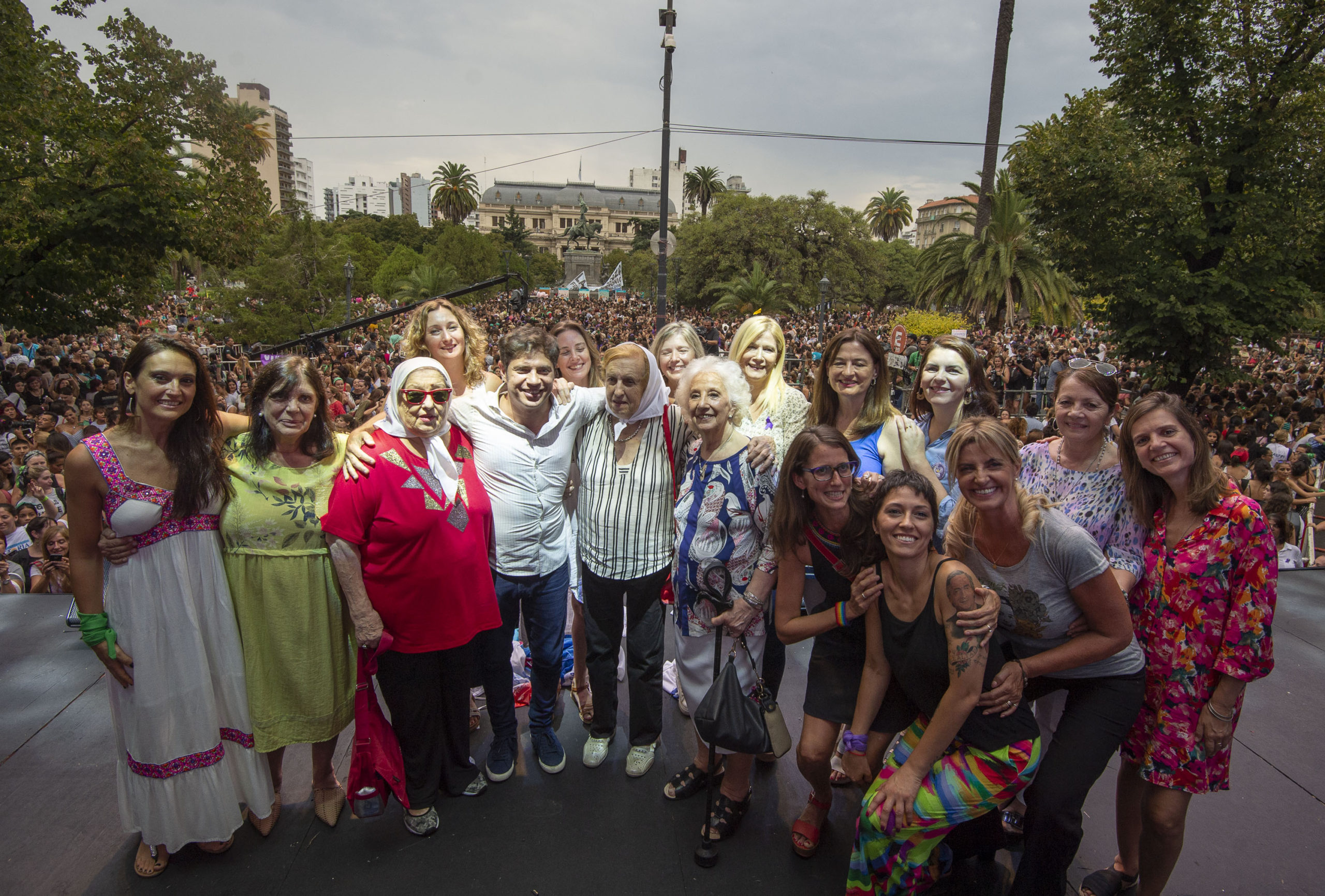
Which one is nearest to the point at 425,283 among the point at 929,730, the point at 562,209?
the point at 929,730

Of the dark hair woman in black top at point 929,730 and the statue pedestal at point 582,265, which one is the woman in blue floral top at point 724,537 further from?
the statue pedestal at point 582,265

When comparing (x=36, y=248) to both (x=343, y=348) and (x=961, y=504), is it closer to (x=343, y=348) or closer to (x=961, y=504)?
(x=343, y=348)

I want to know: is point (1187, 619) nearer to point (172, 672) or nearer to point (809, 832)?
point (809, 832)

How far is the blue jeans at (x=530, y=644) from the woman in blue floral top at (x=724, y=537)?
2.02ft

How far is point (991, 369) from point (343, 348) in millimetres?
15935

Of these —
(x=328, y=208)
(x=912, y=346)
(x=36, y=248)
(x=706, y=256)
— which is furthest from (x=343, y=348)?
(x=328, y=208)

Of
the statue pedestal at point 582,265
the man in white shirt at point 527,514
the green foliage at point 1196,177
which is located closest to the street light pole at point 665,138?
the green foliage at point 1196,177

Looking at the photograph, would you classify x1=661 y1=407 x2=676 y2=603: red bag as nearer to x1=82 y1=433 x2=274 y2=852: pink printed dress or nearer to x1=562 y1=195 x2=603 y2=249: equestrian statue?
x1=82 y1=433 x2=274 y2=852: pink printed dress

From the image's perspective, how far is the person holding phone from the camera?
4898mm

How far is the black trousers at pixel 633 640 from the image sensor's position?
2.98 m

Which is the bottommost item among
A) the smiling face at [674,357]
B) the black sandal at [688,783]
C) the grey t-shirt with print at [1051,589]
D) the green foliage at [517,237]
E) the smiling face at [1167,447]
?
the black sandal at [688,783]

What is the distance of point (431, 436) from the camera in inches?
103

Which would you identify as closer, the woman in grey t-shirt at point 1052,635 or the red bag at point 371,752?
the woman in grey t-shirt at point 1052,635

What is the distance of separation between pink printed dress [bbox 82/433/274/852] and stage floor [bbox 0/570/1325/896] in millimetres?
252
